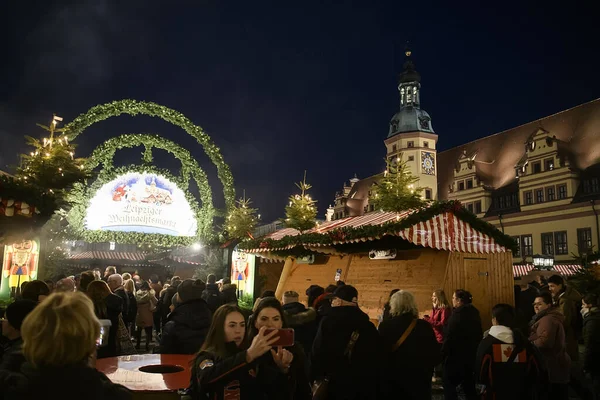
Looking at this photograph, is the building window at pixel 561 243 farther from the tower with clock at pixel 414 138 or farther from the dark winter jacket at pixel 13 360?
the dark winter jacket at pixel 13 360

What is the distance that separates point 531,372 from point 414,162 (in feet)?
193

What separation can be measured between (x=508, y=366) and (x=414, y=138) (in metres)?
61.0

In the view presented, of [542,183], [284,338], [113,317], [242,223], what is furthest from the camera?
[542,183]

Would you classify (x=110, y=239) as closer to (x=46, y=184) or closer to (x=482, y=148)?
(x=46, y=184)

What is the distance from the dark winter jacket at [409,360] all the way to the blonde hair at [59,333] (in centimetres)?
362

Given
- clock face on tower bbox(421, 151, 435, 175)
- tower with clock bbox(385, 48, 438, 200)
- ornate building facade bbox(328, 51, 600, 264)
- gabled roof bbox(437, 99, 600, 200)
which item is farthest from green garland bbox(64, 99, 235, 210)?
clock face on tower bbox(421, 151, 435, 175)

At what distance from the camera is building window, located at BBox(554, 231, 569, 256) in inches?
1429

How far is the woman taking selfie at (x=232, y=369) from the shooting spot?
336 cm

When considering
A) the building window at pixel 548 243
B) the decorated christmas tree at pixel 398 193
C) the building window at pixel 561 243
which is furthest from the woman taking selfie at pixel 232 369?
the building window at pixel 548 243

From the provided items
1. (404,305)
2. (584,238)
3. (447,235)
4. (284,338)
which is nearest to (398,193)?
(447,235)

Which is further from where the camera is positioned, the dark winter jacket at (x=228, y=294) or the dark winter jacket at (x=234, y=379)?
the dark winter jacket at (x=228, y=294)

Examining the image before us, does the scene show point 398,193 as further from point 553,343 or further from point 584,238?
point 584,238

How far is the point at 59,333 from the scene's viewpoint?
247cm

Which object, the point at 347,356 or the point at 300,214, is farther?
the point at 300,214
